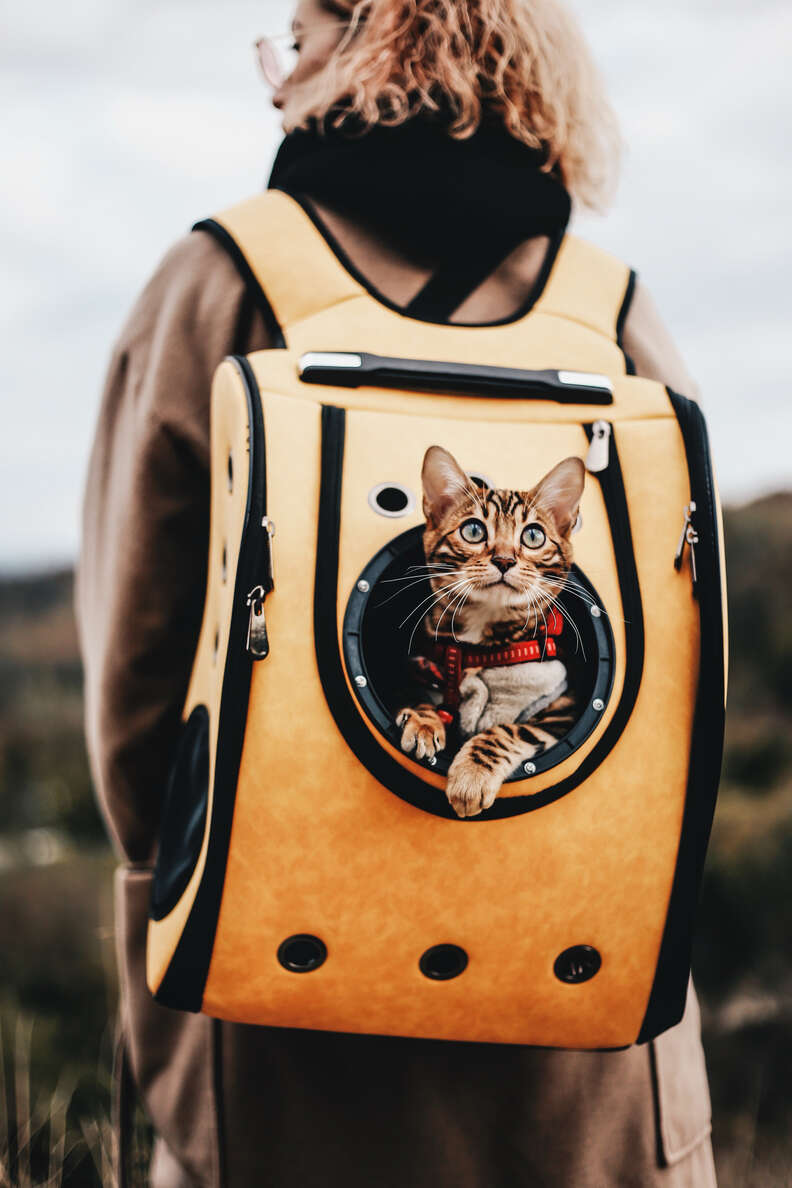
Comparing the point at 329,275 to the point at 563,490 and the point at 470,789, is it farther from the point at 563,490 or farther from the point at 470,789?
the point at 470,789

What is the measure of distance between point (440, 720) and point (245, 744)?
0.22 m

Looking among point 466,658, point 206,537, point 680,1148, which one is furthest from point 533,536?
point 680,1148

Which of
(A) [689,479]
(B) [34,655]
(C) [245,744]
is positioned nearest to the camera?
(C) [245,744]

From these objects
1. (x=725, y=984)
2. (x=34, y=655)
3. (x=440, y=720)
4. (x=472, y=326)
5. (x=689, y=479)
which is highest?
(x=472, y=326)

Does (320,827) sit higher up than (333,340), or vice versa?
(333,340)

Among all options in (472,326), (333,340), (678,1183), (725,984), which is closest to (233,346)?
(333,340)

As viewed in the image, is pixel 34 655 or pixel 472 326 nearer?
pixel 472 326

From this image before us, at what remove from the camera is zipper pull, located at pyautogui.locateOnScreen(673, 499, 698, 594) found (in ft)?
3.84

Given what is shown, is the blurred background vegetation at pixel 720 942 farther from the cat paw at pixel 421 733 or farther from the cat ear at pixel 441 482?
the cat ear at pixel 441 482

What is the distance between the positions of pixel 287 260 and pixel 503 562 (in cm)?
54

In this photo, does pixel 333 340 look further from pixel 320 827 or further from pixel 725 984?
pixel 725 984

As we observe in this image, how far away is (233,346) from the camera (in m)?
1.42

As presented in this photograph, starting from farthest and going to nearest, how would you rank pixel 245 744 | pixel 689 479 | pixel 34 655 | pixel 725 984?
pixel 34 655
pixel 725 984
pixel 689 479
pixel 245 744

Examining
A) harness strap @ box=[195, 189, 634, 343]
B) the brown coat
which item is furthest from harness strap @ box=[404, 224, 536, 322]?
the brown coat
